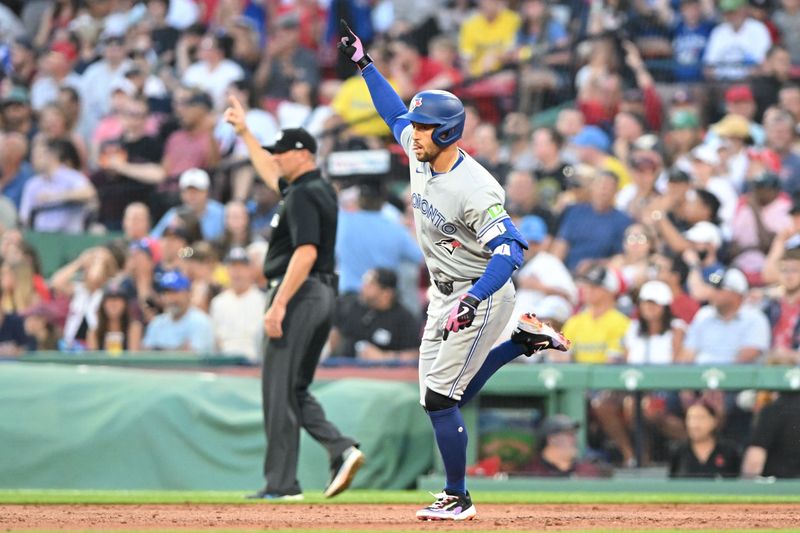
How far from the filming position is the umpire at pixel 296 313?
29.1ft

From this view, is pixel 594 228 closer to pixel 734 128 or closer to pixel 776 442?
pixel 734 128

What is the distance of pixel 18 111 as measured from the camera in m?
18.1

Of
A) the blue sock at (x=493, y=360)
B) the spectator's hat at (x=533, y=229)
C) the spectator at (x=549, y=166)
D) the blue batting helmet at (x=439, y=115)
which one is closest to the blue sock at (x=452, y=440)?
the blue sock at (x=493, y=360)

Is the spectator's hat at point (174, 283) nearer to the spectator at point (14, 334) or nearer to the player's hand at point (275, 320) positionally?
the spectator at point (14, 334)

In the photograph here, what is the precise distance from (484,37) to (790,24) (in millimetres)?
3447

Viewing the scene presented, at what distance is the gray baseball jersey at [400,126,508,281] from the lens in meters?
7.13

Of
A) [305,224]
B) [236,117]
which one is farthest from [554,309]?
[305,224]

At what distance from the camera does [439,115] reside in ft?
23.9

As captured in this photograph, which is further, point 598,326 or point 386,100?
point 598,326

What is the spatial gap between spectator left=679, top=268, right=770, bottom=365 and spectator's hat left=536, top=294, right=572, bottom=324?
1.04 m

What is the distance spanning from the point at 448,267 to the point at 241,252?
5.67 m

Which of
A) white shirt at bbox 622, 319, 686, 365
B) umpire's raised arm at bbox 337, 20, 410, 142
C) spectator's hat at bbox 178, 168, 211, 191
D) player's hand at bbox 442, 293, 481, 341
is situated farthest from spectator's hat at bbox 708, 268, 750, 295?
spectator's hat at bbox 178, 168, 211, 191

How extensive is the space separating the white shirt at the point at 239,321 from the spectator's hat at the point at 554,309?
7.94ft

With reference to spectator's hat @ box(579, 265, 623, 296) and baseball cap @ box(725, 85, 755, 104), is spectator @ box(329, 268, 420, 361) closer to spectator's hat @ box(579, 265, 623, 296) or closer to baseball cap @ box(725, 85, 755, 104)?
spectator's hat @ box(579, 265, 623, 296)
